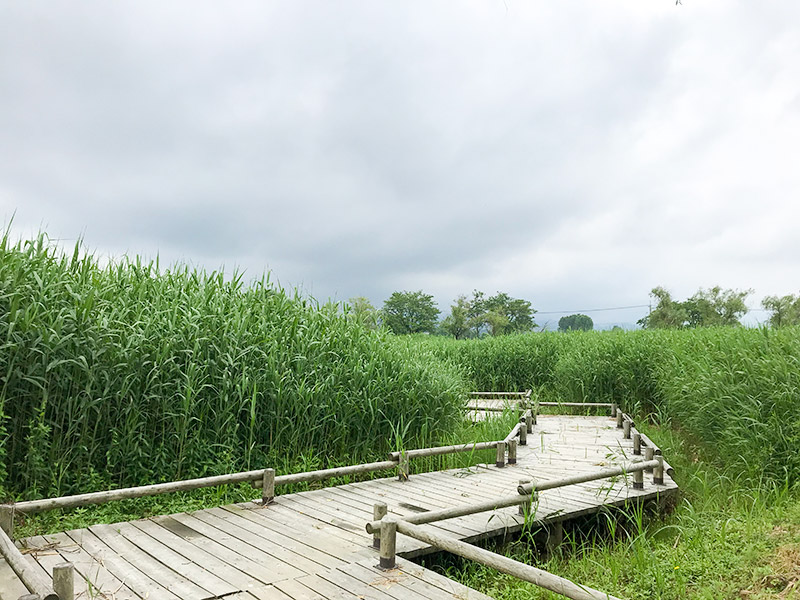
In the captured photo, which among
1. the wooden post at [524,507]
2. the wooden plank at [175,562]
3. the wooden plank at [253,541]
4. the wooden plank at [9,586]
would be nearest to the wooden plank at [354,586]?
the wooden plank at [253,541]

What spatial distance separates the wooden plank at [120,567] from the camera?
3758mm

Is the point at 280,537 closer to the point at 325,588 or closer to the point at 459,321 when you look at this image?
the point at 325,588

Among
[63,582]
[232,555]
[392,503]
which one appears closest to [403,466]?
[392,503]

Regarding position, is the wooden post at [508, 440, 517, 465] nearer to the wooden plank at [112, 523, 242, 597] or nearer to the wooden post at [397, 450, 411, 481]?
A: the wooden post at [397, 450, 411, 481]

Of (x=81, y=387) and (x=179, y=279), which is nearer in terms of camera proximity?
(x=81, y=387)

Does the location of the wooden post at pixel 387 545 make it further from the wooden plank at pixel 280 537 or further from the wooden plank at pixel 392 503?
the wooden plank at pixel 392 503

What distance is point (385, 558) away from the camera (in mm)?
4238

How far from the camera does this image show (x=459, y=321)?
3184 inches

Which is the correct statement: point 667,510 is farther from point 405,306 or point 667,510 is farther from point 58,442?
point 405,306

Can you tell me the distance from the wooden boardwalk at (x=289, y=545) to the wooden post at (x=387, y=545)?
0.26 feet

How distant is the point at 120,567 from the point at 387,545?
6.30 ft

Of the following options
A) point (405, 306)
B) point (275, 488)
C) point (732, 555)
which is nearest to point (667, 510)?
point (732, 555)

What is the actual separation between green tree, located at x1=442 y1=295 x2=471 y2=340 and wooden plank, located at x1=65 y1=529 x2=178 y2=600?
252 ft

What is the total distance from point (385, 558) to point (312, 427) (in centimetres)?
319
